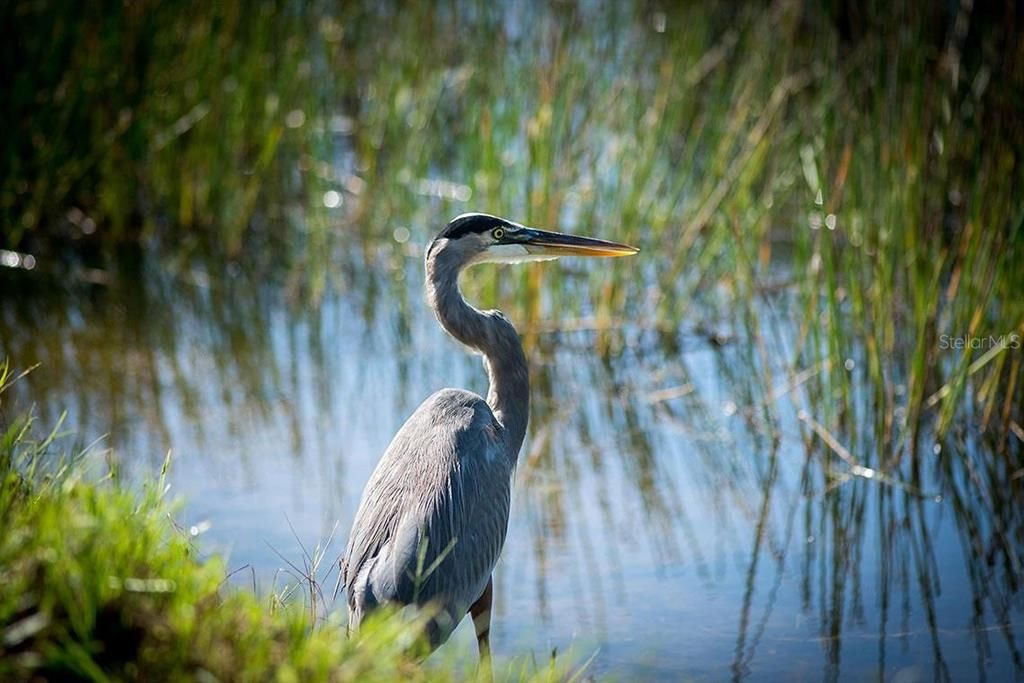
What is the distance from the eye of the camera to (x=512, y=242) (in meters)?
4.42

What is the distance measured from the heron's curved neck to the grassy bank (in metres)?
1.62

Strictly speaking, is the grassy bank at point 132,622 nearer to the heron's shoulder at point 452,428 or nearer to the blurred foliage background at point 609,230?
the heron's shoulder at point 452,428

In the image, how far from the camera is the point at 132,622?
8.36ft

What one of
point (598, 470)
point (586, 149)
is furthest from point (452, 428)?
point (586, 149)

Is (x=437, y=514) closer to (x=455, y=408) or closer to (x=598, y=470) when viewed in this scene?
(x=455, y=408)

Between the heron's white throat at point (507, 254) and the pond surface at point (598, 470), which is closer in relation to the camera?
the pond surface at point (598, 470)

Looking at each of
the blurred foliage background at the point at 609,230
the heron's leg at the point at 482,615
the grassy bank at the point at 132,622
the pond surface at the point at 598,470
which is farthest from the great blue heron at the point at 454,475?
the blurred foliage background at the point at 609,230

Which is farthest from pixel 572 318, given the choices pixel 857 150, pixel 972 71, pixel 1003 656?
pixel 1003 656

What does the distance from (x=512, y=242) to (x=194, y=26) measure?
392cm

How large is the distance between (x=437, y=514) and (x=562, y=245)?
46.1 inches

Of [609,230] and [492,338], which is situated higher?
[609,230]

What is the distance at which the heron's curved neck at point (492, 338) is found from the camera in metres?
4.29

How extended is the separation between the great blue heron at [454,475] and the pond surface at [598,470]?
186 mm

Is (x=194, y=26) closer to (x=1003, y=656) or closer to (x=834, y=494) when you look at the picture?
(x=834, y=494)
